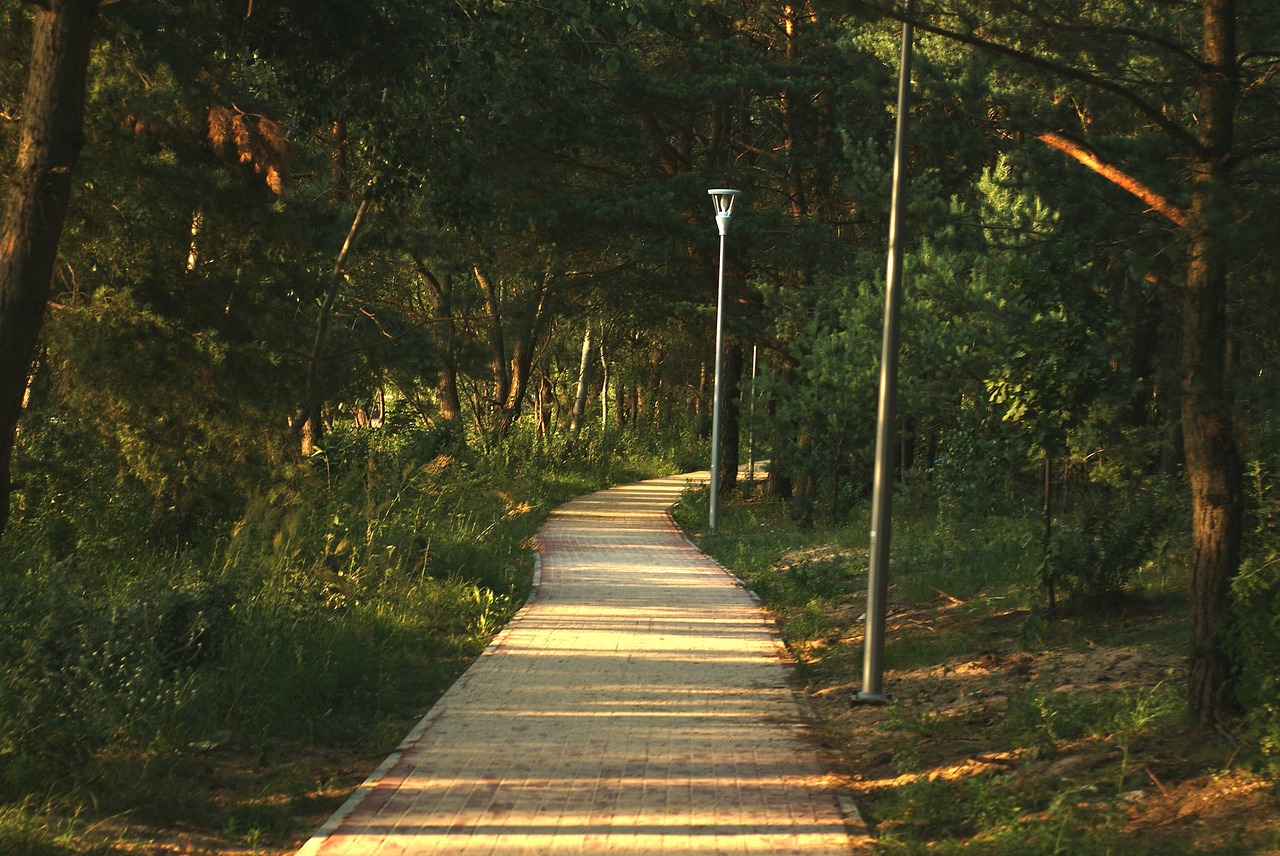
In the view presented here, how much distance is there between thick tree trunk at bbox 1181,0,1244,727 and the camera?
22.9ft

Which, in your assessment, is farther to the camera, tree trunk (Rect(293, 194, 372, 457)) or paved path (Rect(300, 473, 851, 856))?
tree trunk (Rect(293, 194, 372, 457))

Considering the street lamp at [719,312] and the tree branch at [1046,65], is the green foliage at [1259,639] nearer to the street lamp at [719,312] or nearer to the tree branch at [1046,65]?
the tree branch at [1046,65]

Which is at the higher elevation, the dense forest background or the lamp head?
the lamp head

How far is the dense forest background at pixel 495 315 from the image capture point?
289 inches

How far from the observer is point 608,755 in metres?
7.66

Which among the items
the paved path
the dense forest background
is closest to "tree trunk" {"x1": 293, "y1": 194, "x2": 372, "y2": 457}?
the dense forest background

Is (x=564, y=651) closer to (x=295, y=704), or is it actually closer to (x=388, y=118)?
(x=295, y=704)

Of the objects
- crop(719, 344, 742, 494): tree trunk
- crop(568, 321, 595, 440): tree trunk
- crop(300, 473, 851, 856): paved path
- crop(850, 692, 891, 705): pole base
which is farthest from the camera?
crop(568, 321, 595, 440): tree trunk

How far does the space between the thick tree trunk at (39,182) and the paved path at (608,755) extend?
138 inches

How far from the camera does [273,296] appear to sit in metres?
15.5

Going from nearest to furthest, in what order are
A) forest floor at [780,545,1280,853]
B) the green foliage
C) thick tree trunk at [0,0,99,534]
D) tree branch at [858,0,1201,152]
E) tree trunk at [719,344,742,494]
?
forest floor at [780,545,1280,853], the green foliage, tree branch at [858,0,1201,152], thick tree trunk at [0,0,99,534], tree trunk at [719,344,742,494]

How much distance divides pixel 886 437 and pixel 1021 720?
8.48 ft

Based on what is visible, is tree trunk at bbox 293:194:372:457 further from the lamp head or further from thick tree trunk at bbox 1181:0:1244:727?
thick tree trunk at bbox 1181:0:1244:727

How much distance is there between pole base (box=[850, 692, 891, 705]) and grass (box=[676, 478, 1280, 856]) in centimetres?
5
